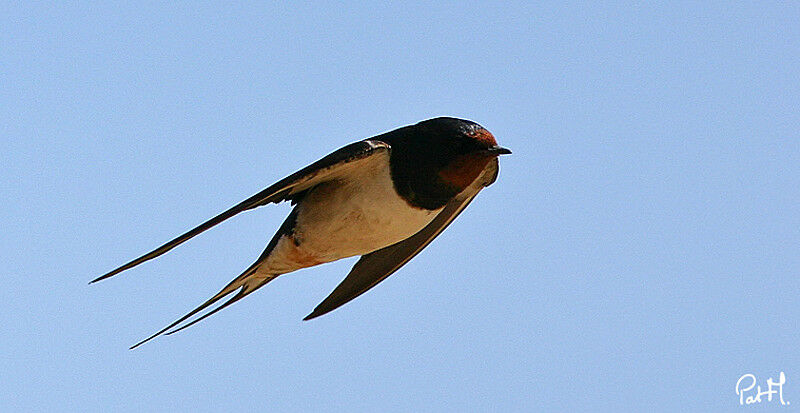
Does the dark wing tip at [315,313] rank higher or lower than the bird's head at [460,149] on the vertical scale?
lower

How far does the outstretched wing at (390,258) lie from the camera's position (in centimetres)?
621

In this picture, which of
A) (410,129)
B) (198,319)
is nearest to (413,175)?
(410,129)

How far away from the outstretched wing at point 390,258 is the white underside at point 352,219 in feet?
1.28

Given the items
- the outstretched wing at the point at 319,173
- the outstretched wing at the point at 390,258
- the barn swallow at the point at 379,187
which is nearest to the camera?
the outstretched wing at the point at 319,173

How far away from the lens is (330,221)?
18.8 feet

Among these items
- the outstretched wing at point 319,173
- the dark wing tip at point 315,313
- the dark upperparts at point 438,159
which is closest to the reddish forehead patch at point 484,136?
the dark upperparts at point 438,159

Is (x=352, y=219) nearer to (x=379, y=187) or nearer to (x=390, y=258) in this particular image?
(x=379, y=187)

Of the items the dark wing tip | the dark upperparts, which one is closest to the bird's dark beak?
the dark upperparts

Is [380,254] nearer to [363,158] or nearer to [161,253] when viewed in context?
[363,158]

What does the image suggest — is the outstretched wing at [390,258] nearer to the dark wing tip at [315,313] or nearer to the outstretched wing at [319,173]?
the dark wing tip at [315,313]

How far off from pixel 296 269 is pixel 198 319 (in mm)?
496

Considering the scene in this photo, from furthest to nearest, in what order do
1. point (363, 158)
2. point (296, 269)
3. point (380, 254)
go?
point (380, 254) → point (296, 269) → point (363, 158)

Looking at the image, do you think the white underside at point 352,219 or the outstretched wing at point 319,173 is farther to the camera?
the white underside at point 352,219

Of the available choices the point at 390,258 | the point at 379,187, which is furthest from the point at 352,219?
the point at 390,258
